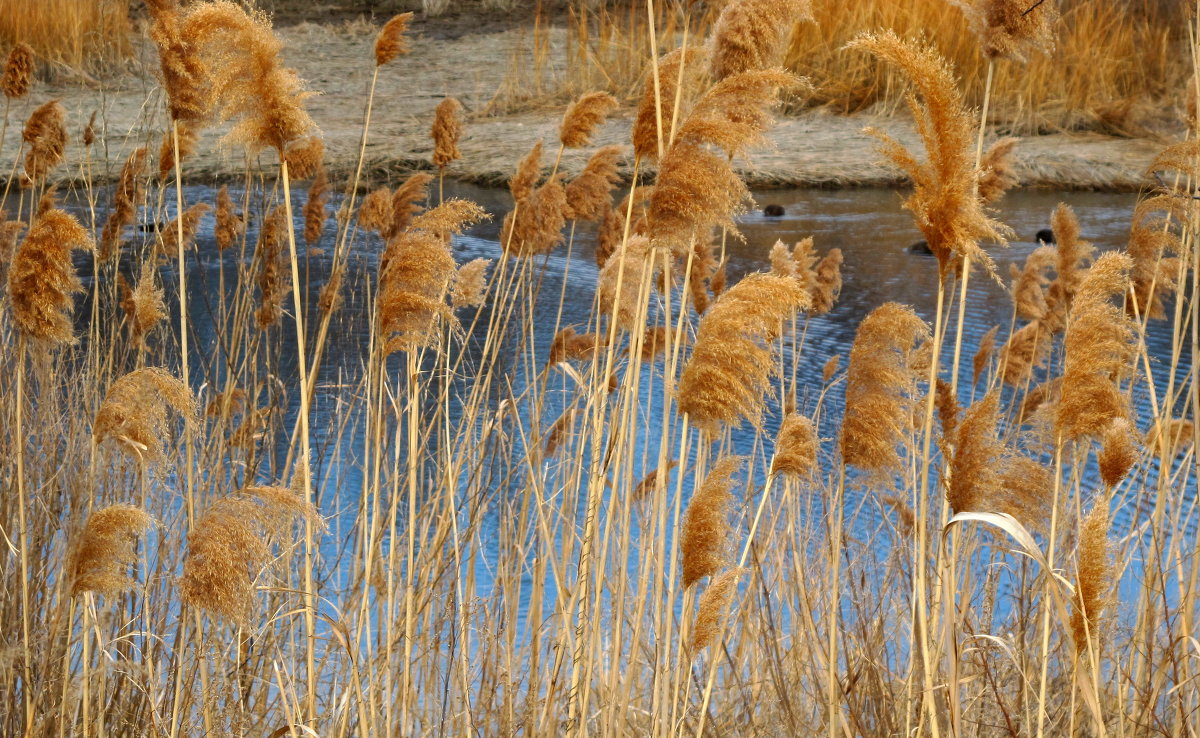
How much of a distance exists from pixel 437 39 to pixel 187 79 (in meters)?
13.0

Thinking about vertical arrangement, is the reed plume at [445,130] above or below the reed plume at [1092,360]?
above

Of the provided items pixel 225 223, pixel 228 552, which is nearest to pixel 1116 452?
pixel 228 552

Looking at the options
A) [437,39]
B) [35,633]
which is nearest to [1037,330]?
[35,633]

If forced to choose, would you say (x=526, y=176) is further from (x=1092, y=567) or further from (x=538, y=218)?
(x=1092, y=567)

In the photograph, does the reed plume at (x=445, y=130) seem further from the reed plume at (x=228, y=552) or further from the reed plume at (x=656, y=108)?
the reed plume at (x=228, y=552)

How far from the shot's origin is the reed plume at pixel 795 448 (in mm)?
1445

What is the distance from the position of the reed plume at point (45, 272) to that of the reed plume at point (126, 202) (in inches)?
41.0

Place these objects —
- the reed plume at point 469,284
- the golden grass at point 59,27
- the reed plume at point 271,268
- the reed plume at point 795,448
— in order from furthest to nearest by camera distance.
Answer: the golden grass at point 59,27
the reed plume at point 271,268
the reed plume at point 469,284
the reed plume at point 795,448

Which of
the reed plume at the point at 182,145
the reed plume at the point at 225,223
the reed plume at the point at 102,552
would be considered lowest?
the reed plume at the point at 102,552

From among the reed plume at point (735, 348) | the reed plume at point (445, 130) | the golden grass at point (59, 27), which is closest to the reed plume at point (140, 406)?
the reed plume at point (735, 348)

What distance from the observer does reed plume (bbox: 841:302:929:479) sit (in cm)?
145

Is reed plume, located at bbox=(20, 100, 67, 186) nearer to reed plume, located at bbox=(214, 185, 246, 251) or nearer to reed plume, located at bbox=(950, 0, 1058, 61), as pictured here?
reed plume, located at bbox=(214, 185, 246, 251)

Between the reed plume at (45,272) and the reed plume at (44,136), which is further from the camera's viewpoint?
the reed plume at (44,136)

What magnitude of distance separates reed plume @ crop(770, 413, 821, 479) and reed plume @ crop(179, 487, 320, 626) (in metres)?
0.55
